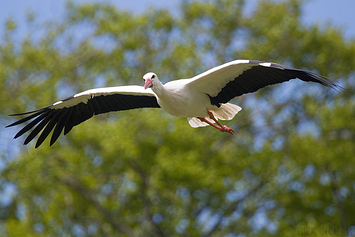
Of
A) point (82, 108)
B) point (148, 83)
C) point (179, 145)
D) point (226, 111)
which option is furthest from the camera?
point (179, 145)

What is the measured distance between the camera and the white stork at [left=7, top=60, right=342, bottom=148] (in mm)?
7867

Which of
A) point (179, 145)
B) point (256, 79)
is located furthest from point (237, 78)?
point (179, 145)

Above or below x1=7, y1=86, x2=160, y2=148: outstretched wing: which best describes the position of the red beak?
below

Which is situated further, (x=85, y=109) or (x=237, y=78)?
(x=85, y=109)

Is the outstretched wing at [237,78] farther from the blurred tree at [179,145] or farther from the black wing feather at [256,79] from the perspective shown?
the blurred tree at [179,145]

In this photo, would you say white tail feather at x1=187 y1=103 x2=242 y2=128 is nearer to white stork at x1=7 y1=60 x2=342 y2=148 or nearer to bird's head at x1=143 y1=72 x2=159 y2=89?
white stork at x1=7 y1=60 x2=342 y2=148

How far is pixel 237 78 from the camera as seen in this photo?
836cm

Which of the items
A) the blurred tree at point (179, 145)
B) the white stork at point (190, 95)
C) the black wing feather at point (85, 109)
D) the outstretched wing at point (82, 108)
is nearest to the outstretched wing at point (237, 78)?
the white stork at point (190, 95)

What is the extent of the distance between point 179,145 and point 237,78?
46.2 feet

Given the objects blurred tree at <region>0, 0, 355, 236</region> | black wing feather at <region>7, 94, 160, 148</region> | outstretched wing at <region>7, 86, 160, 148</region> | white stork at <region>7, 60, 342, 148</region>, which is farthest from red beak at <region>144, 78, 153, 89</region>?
blurred tree at <region>0, 0, 355, 236</region>

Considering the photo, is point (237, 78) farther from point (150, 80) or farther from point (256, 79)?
point (150, 80)

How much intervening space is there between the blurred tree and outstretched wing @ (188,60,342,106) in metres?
12.5

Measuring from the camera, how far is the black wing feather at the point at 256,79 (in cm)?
762

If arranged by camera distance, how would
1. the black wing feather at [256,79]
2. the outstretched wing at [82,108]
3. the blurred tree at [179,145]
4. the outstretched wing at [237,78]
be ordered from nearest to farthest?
the black wing feather at [256,79], the outstretched wing at [237,78], the outstretched wing at [82,108], the blurred tree at [179,145]
